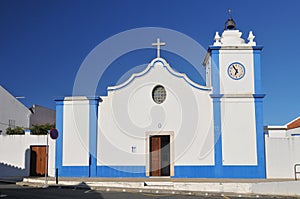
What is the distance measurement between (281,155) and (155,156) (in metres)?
6.25

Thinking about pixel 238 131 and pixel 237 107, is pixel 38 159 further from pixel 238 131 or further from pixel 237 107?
pixel 237 107

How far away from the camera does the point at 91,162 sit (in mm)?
19781

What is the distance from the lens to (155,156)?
19891 mm

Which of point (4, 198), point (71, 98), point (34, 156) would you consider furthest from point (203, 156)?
point (4, 198)

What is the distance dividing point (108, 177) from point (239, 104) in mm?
7522

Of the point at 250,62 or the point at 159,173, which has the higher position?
the point at 250,62

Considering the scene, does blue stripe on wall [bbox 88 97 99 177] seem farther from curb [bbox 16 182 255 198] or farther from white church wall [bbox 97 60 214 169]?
curb [bbox 16 182 255 198]

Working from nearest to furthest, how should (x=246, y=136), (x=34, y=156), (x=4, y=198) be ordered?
(x=4, y=198) < (x=246, y=136) < (x=34, y=156)

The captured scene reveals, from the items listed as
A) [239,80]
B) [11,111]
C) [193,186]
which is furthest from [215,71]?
[11,111]

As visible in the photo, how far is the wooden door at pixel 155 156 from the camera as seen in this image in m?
19.8

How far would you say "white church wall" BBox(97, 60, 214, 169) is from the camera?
64.0ft

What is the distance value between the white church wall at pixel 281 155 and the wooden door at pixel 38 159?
11659mm

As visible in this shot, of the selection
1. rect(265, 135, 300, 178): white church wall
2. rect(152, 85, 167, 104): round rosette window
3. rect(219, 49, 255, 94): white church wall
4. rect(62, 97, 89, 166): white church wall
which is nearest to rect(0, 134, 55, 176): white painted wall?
rect(62, 97, 89, 166): white church wall

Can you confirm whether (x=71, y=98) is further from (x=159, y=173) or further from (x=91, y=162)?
(x=159, y=173)
